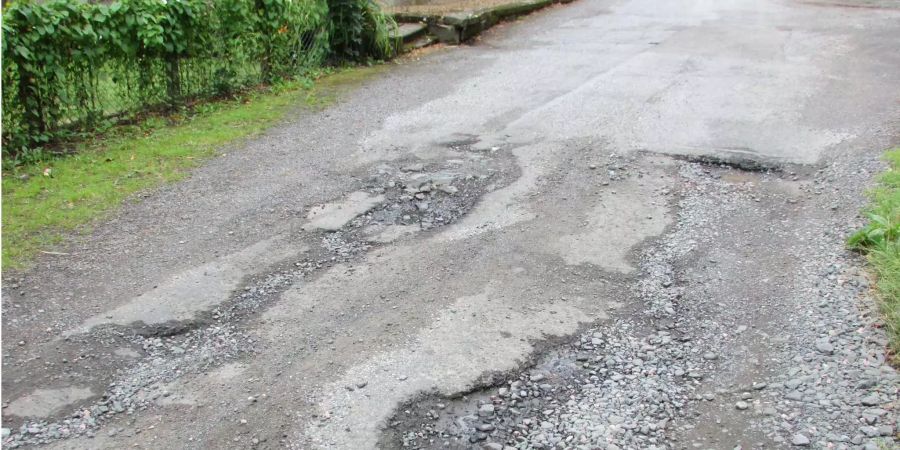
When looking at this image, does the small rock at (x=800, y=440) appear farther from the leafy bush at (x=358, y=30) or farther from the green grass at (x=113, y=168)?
the leafy bush at (x=358, y=30)

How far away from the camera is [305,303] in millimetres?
4848

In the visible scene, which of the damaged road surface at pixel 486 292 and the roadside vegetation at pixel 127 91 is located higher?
the roadside vegetation at pixel 127 91

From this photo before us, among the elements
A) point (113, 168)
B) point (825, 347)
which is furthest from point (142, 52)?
point (825, 347)

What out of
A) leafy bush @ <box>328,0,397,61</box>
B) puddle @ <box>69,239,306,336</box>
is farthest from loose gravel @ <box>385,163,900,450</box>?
leafy bush @ <box>328,0,397,61</box>

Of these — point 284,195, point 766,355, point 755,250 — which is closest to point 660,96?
point 755,250

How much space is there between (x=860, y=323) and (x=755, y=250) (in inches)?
42.0

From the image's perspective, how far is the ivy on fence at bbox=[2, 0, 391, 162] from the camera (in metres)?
7.14

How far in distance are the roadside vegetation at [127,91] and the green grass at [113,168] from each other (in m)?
0.01

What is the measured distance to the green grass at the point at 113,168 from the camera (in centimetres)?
586

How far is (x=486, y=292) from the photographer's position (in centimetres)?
494

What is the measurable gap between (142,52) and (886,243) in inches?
273

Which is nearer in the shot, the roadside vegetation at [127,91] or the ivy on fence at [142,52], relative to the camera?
the roadside vegetation at [127,91]

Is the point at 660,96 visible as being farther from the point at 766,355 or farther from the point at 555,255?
the point at 766,355

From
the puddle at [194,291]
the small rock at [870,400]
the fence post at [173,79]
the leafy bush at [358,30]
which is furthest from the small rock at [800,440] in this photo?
the leafy bush at [358,30]
